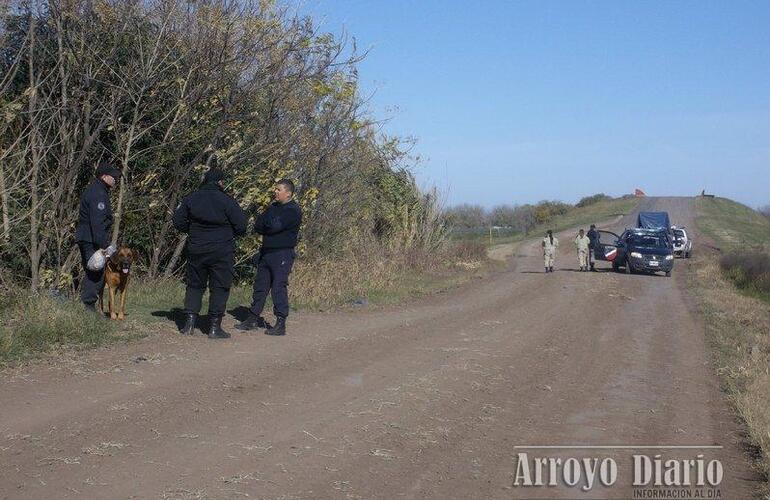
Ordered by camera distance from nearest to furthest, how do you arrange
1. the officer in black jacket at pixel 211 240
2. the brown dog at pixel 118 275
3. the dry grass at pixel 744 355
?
the dry grass at pixel 744 355 < the officer in black jacket at pixel 211 240 < the brown dog at pixel 118 275

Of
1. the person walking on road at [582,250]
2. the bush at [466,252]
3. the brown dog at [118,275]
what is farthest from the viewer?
the bush at [466,252]

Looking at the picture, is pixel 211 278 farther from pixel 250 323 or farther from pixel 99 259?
pixel 99 259

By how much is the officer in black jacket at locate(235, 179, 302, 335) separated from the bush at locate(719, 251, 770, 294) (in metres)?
24.4

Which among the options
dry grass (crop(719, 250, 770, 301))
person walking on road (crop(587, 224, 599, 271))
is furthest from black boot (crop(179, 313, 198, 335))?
person walking on road (crop(587, 224, 599, 271))

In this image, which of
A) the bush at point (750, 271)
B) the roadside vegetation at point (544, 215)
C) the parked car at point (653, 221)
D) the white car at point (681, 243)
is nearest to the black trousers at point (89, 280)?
the bush at point (750, 271)

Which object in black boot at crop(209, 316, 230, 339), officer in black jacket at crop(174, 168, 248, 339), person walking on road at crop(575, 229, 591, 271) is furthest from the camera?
person walking on road at crop(575, 229, 591, 271)

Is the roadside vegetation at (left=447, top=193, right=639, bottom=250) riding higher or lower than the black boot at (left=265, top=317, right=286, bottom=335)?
higher

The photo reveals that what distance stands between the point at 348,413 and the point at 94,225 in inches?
182

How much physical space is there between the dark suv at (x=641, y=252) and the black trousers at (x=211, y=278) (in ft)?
81.0

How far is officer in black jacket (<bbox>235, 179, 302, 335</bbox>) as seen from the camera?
436 inches

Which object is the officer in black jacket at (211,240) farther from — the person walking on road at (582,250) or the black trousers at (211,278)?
the person walking on road at (582,250)

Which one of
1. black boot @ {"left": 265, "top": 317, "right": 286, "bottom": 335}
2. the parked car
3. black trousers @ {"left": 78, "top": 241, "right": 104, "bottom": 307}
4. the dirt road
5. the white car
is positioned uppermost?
the parked car

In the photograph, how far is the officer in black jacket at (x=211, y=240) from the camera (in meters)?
10.4

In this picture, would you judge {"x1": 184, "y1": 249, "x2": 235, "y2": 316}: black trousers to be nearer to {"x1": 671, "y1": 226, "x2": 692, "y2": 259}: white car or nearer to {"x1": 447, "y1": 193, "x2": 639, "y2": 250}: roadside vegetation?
{"x1": 671, "y1": 226, "x2": 692, "y2": 259}: white car
